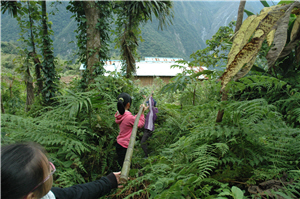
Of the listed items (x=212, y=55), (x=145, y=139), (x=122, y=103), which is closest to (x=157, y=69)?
(x=212, y=55)

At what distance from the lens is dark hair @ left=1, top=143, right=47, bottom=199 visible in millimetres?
685

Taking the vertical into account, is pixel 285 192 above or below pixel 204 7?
below

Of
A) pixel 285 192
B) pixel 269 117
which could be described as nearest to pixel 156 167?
pixel 285 192

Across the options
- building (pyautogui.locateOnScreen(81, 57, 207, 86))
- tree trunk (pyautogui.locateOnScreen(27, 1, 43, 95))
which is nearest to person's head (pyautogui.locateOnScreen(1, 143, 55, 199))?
tree trunk (pyautogui.locateOnScreen(27, 1, 43, 95))

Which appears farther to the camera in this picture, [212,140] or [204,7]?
[204,7]

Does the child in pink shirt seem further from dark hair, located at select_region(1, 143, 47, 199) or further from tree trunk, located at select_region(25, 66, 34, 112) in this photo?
tree trunk, located at select_region(25, 66, 34, 112)

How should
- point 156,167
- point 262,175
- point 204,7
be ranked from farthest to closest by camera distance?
point 204,7 < point 156,167 < point 262,175

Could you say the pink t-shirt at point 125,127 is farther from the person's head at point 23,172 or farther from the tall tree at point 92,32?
the tall tree at point 92,32

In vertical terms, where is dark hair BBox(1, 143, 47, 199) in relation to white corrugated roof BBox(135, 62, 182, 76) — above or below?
below

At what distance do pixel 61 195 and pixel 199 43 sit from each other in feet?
151

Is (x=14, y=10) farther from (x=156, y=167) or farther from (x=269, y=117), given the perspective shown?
(x=269, y=117)

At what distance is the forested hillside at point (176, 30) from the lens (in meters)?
25.7

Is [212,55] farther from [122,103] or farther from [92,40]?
[92,40]

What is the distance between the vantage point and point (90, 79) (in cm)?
493
